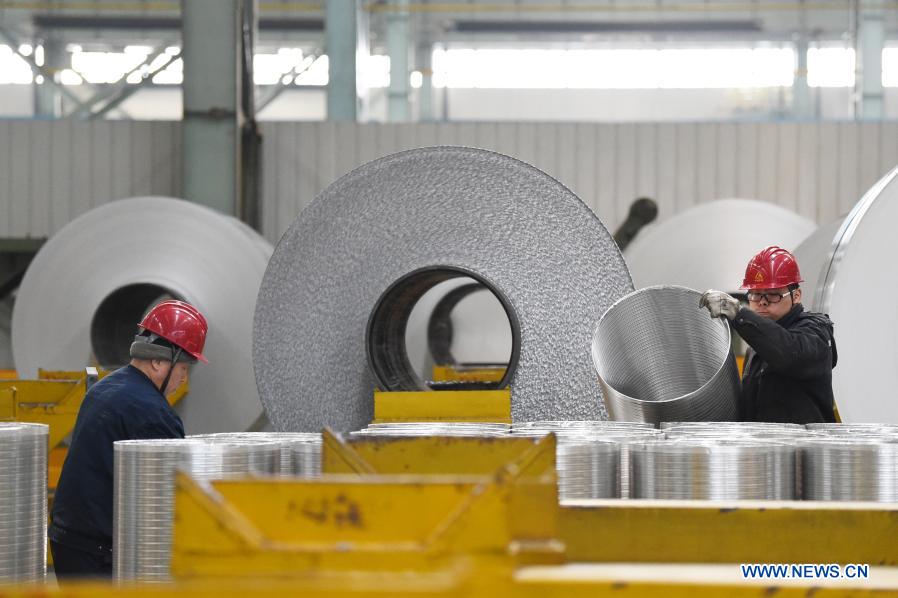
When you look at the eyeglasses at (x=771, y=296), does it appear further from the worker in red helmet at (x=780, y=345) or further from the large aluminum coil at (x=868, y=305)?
the large aluminum coil at (x=868, y=305)

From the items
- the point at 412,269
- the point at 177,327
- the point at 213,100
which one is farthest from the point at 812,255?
the point at 177,327

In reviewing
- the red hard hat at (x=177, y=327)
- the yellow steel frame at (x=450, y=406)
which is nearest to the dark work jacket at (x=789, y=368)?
the yellow steel frame at (x=450, y=406)

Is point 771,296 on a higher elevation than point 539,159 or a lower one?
lower

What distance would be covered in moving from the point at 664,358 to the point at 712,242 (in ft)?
12.0

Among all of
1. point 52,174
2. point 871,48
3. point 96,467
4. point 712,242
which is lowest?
point 96,467

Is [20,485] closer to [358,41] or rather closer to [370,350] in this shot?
[370,350]

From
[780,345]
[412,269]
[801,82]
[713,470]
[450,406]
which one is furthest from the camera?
[801,82]

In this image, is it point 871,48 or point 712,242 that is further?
point 871,48

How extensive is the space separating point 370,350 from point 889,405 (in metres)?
1.97

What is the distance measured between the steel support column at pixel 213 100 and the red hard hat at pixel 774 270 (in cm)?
546

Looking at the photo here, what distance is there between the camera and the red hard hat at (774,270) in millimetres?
4207

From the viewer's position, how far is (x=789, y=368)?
3959 millimetres

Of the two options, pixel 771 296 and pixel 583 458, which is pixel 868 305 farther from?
pixel 583 458

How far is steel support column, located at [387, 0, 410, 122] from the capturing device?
14.6m
